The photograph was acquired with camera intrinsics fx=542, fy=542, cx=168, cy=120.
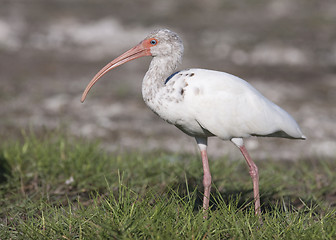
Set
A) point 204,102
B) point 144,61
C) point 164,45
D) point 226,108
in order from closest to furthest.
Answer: point 204,102 < point 226,108 < point 164,45 < point 144,61

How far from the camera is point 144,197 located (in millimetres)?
5109

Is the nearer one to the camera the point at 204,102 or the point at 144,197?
the point at 204,102

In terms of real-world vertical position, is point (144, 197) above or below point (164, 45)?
below

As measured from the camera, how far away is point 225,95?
14.4 feet

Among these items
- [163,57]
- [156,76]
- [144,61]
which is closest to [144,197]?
[156,76]

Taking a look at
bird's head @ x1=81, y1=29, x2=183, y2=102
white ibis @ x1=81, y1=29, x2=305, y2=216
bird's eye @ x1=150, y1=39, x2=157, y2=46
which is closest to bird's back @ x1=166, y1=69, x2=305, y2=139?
white ibis @ x1=81, y1=29, x2=305, y2=216

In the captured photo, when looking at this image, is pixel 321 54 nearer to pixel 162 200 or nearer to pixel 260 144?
pixel 260 144

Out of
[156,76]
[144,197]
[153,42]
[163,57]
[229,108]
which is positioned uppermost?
[153,42]

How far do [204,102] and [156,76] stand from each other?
477 millimetres

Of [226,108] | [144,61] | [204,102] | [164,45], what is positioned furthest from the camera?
[144,61]

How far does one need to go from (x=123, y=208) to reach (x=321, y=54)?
32.3 ft

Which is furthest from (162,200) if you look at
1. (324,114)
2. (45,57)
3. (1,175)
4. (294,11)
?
(294,11)

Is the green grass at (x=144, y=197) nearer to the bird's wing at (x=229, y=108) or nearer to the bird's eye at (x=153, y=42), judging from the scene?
the bird's wing at (x=229, y=108)

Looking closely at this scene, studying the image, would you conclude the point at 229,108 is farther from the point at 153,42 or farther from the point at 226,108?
the point at 153,42
